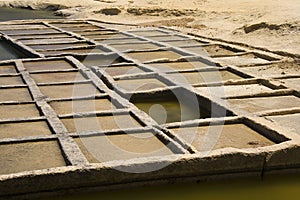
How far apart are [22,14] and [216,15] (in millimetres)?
5126

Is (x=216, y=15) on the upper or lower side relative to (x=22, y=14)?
upper

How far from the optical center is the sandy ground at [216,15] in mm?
9953

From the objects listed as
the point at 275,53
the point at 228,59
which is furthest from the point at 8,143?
the point at 275,53

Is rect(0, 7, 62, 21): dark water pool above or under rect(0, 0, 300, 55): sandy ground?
under

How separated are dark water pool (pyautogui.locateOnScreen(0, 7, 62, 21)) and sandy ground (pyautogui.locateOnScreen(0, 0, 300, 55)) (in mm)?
275

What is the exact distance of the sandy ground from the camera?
995cm

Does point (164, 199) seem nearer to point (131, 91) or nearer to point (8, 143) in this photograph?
point (8, 143)

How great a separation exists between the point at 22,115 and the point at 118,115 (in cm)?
92

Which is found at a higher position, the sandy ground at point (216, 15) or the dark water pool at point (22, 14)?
the sandy ground at point (216, 15)

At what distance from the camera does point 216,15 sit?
1300cm

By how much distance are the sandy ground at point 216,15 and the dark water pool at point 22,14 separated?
275mm

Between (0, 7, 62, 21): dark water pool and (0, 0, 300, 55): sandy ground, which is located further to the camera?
(0, 7, 62, 21): dark water pool

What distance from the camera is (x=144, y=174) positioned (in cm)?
434

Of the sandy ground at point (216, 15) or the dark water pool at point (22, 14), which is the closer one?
the sandy ground at point (216, 15)
